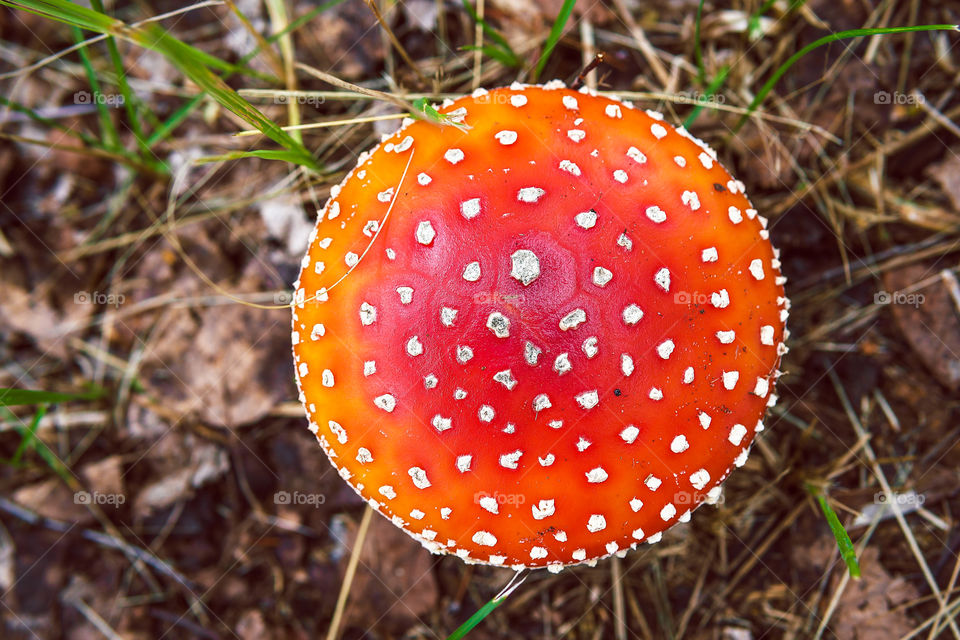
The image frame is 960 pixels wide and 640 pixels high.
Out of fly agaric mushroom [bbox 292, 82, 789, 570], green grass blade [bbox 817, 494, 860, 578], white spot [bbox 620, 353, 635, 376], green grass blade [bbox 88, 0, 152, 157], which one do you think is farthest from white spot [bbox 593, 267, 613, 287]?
green grass blade [bbox 88, 0, 152, 157]

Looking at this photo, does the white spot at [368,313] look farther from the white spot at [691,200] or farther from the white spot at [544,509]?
the white spot at [691,200]

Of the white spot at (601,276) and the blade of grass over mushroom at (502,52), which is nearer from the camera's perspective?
the white spot at (601,276)

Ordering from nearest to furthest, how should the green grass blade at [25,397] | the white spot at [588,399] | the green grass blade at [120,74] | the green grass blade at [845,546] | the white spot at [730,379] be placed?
the white spot at [588,399] < the white spot at [730,379] < the green grass blade at [845,546] < the green grass blade at [120,74] < the green grass blade at [25,397]

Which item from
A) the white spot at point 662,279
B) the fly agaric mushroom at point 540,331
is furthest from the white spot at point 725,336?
the white spot at point 662,279

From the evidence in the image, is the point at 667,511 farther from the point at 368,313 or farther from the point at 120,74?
the point at 120,74

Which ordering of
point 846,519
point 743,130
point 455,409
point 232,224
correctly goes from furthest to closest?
point 232,224, point 743,130, point 846,519, point 455,409

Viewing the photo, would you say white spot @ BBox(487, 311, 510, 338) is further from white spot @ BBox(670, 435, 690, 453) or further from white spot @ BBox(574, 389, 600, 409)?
white spot @ BBox(670, 435, 690, 453)

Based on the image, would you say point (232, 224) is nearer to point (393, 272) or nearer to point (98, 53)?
point (98, 53)

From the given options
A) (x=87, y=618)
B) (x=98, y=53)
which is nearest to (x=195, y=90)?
(x=98, y=53)
